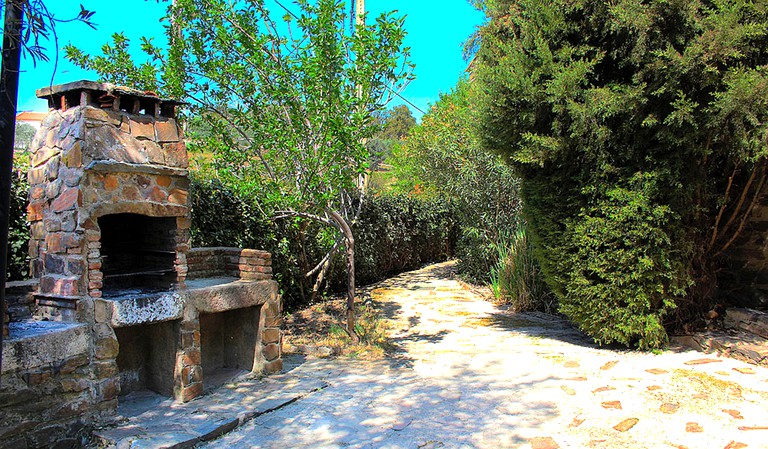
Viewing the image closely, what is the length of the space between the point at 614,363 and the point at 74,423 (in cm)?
461

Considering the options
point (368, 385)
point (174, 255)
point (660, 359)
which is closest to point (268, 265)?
point (174, 255)

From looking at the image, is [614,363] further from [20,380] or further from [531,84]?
[20,380]

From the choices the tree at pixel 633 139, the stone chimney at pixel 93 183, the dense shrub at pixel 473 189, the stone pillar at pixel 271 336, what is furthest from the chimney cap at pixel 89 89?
the dense shrub at pixel 473 189

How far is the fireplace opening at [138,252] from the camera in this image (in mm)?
4457

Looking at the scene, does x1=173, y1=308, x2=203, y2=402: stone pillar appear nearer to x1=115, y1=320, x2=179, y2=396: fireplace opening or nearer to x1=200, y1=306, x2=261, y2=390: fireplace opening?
x1=115, y1=320, x2=179, y2=396: fireplace opening

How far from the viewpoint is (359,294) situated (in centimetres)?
925

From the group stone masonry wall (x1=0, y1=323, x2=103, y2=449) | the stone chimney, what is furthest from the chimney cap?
stone masonry wall (x1=0, y1=323, x2=103, y2=449)

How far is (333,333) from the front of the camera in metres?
6.42

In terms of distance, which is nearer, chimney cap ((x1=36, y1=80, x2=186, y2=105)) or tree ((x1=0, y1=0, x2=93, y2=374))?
tree ((x1=0, y1=0, x2=93, y2=374))

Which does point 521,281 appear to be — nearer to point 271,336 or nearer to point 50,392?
point 271,336

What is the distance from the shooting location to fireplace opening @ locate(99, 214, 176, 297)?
4457 millimetres

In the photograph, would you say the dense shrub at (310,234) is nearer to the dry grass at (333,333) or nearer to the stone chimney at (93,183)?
the dry grass at (333,333)

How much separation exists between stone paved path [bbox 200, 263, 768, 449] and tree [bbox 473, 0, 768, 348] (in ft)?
1.93

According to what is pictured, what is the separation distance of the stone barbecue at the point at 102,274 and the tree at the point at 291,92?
1.29 meters
